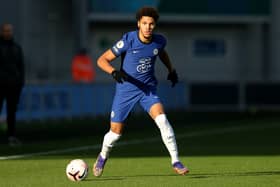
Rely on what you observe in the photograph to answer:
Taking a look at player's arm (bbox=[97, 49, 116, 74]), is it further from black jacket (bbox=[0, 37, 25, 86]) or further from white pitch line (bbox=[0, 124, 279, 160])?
black jacket (bbox=[0, 37, 25, 86])

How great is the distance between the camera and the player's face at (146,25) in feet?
40.6

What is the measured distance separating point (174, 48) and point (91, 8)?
4822 mm

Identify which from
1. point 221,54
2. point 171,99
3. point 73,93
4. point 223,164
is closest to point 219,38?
point 221,54

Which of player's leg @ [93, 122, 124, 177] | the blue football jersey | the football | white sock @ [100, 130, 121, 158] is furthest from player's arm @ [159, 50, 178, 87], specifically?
the football

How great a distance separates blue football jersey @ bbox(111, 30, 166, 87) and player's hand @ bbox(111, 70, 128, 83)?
256 mm

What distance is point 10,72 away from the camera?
1877 centimetres

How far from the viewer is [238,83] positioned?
111 ft

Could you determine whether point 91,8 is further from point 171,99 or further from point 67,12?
point 171,99

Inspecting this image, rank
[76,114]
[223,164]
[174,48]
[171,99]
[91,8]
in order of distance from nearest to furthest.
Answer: [223,164], [76,114], [171,99], [91,8], [174,48]

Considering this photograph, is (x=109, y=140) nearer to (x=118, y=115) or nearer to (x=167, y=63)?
(x=118, y=115)

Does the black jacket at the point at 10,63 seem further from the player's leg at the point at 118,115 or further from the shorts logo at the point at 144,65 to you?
the shorts logo at the point at 144,65

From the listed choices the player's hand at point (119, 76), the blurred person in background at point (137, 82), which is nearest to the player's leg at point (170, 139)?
the blurred person in background at point (137, 82)

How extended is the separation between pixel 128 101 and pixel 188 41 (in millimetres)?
Result: 27680

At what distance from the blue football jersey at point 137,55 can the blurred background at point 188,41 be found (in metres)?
17.0
